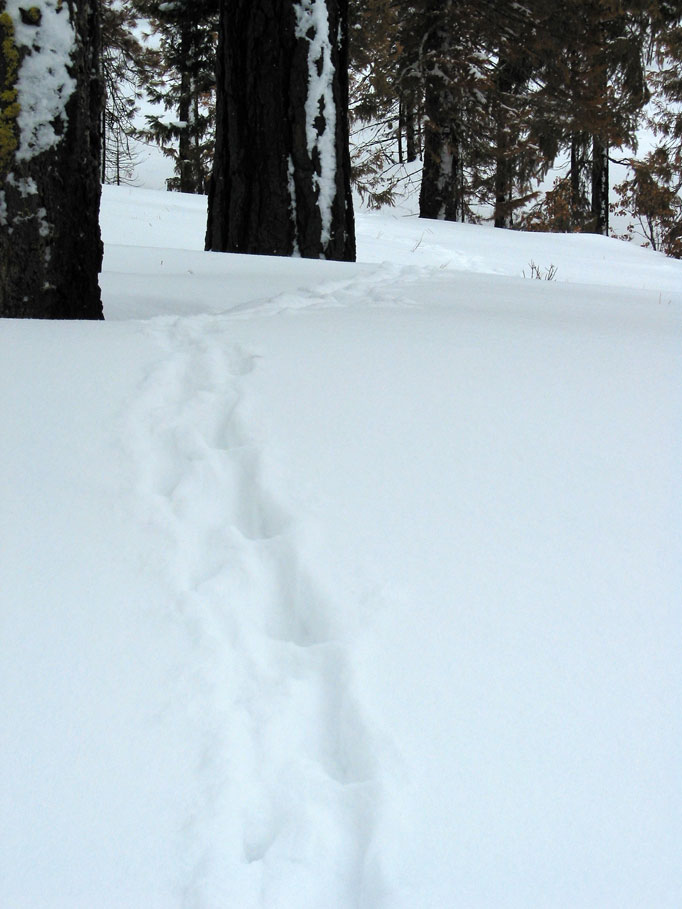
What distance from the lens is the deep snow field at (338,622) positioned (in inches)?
31.8

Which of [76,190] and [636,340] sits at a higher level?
[76,190]

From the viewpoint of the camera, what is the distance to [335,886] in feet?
2.64

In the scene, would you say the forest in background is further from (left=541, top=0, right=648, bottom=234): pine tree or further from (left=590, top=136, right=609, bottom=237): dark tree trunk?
(left=590, top=136, right=609, bottom=237): dark tree trunk

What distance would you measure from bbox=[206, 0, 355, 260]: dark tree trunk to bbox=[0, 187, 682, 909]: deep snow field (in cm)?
196

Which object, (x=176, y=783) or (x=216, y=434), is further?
(x=216, y=434)

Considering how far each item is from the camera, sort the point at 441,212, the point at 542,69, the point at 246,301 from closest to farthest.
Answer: the point at 246,301, the point at 542,69, the point at 441,212

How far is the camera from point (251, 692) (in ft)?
3.38

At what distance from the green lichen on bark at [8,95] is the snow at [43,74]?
1cm

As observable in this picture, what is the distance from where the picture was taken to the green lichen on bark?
2133 mm

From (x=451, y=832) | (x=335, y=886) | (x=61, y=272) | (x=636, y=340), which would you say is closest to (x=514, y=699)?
(x=451, y=832)

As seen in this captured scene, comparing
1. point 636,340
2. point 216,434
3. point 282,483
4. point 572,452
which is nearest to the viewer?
point 282,483

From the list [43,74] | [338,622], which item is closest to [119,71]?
[43,74]

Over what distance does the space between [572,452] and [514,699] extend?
2.23 ft

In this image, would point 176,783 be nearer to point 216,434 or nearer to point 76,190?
point 216,434
